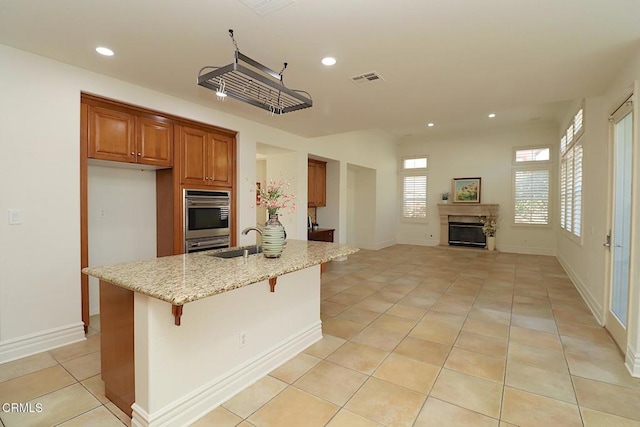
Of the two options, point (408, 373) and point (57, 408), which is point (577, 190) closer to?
point (408, 373)

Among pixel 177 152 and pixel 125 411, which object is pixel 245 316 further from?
pixel 177 152

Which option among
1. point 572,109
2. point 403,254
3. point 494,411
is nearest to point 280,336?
point 494,411

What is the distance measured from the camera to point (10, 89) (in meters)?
2.60

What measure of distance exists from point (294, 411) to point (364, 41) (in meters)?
2.75

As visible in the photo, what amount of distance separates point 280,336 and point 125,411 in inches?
45.1

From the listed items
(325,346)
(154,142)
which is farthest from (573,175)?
(154,142)

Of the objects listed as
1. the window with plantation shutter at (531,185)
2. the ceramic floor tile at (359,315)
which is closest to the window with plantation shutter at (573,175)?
the window with plantation shutter at (531,185)

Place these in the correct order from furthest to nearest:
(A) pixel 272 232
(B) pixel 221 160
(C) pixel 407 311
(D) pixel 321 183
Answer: (D) pixel 321 183 → (B) pixel 221 160 → (C) pixel 407 311 → (A) pixel 272 232

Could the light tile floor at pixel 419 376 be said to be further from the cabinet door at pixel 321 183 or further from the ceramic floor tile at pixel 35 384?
the cabinet door at pixel 321 183

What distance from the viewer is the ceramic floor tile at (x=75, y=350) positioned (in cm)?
269

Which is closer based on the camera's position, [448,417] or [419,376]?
[448,417]

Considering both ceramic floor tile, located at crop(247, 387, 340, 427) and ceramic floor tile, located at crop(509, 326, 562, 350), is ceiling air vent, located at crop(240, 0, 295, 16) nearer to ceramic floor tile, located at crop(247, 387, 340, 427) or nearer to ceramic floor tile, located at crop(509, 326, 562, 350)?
ceramic floor tile, located at crop(247, 387, 340, 427)

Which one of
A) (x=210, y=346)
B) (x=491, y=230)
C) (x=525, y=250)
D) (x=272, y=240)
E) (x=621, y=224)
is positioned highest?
(x=621, y=224)

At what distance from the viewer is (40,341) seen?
9.05 ft
